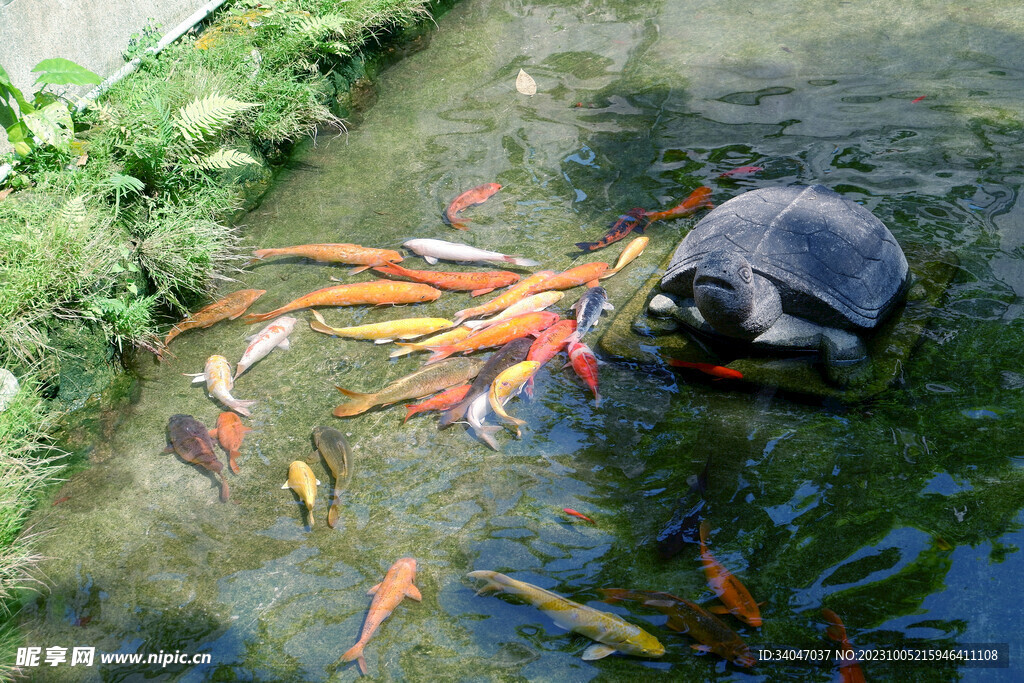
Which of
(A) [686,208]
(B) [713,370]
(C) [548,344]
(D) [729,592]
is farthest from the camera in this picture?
(A) [686,208]

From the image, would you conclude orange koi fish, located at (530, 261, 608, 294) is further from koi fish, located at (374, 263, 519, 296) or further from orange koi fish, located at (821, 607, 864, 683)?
orange koi fish, located at (821, 607, 864, 683)

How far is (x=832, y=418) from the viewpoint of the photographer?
3.95 metres

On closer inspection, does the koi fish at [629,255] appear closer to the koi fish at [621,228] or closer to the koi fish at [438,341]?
the koi fish at [621,228]

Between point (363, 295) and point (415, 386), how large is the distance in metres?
1.01

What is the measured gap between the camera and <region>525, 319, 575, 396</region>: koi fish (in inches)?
171

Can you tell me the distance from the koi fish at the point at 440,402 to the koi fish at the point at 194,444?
3.37 ft

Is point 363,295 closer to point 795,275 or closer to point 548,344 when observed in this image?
point 548,344

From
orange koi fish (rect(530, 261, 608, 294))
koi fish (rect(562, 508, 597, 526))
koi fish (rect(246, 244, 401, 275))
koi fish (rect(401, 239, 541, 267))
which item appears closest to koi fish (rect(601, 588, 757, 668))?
koi fish (rect(562, 508, 597, 526))

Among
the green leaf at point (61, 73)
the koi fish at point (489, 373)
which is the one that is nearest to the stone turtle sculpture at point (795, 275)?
the koi fish at point (489, 373)

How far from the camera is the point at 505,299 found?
187 inches

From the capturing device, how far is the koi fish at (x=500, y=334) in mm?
4520

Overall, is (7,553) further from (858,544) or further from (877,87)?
(877,87)

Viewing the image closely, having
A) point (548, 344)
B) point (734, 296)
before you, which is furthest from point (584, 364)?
point (734, 296)

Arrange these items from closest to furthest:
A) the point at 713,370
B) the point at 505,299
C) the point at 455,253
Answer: the point at 713,370
the point at 505,299
the point at 455,253
